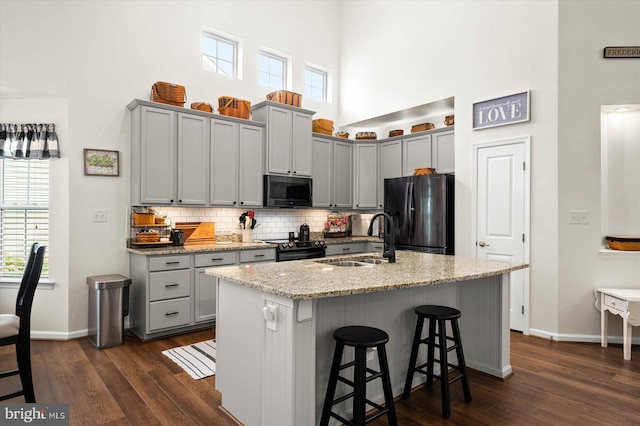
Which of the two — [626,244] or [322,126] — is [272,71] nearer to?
[322,126]

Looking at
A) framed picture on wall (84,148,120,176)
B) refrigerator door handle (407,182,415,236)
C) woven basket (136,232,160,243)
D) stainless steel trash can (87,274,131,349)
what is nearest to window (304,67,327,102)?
refrigerator door handle (407,182,415,236)

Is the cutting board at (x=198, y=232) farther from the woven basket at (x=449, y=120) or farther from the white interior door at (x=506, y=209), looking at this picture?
the woven basket at (x=449, y=120)

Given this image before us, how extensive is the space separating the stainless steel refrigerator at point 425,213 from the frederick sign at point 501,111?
0.81 metres

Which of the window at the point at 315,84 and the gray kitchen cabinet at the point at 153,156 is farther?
the window at the point at 315,84

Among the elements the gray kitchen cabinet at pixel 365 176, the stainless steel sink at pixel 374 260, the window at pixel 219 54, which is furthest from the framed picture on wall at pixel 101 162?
the gray kitchen cabinet at pixel 365 176

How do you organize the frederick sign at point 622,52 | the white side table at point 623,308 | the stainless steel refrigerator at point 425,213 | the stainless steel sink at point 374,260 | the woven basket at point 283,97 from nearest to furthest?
1. the stainless steel sink at point 374,260
2. the white side table at point 623,308
3. the frederick sign at point 622,52
4. the stainless steel refrigerator at point 425,213
5. the woven basket at point 283,97

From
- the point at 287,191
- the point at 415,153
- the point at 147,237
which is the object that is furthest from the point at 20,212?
the point at 415,153

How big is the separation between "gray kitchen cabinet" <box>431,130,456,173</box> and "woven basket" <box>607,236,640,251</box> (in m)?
1.96

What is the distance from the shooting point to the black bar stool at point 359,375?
7.02 ft

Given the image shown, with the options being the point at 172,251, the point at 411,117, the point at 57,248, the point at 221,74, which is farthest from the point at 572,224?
the point at 57,248

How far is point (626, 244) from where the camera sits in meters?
4.14

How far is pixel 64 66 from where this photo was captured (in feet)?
13.9

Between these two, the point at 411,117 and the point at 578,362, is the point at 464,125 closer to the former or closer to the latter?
the point at 411,117

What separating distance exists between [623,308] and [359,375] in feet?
10.3
